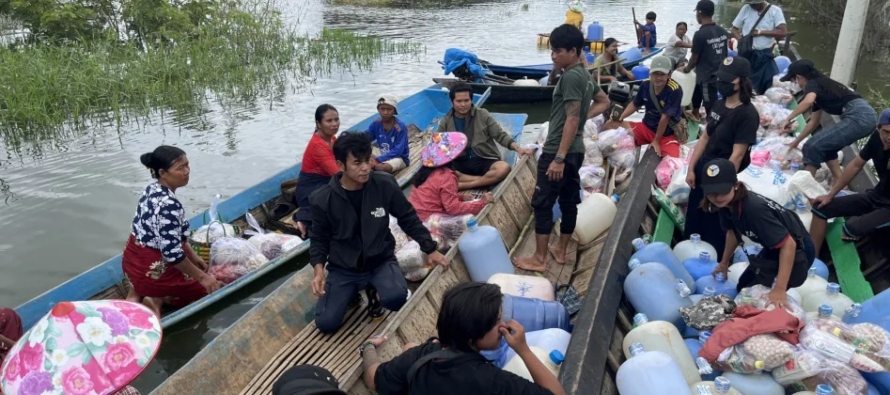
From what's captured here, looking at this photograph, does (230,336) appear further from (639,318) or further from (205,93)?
(205,93)

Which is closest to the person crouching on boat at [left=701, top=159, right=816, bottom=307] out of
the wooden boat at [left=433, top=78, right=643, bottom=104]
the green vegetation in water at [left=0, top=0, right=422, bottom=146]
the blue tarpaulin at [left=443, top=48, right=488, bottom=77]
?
the wooden boat at [left=433, top=78, right=643, bottom=104]

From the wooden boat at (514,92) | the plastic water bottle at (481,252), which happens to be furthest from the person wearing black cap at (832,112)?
the wooden boat at (514,92)

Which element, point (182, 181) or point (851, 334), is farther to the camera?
point (182, 181)

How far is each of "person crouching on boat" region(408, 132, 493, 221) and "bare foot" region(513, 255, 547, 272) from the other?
0.65 m

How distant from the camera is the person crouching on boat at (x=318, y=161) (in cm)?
551

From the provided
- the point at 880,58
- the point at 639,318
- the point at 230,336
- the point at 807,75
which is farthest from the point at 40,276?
the point at 880,58

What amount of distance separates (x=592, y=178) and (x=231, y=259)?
368 cm

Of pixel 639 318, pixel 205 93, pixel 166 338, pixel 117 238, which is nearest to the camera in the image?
pixel 639 318

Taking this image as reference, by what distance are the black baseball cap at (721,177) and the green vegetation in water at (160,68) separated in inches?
416

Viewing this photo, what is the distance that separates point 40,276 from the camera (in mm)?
6363

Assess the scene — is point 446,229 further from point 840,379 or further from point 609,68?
point 609,68

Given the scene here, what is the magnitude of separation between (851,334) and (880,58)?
52.9ft

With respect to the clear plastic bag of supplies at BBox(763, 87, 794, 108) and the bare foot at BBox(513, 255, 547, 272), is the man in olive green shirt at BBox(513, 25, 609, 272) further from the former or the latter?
the clear plastic bag of supplies at BBox(763, 87, 794, 108)

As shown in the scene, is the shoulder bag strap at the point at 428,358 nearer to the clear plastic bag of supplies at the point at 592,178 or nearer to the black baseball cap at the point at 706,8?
the clear plastic bag of supplies at the point at 592,178
